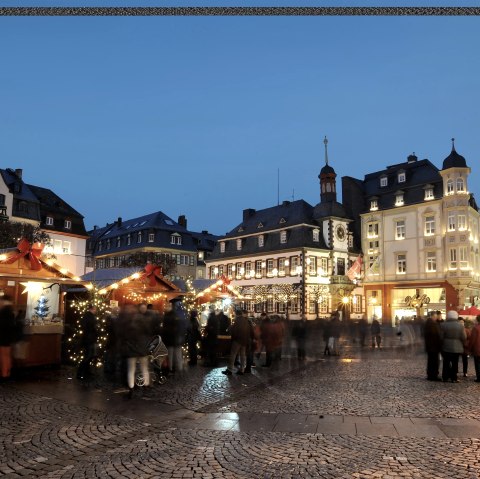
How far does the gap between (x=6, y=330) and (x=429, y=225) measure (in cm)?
4330

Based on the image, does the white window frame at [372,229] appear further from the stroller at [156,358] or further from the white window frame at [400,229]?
the stroller at [156,358]

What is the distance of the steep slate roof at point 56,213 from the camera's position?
171ft

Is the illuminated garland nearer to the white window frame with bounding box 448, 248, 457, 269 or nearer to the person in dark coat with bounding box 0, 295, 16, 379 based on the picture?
the person in dark coat with bounding box 0, 295, 16, 379

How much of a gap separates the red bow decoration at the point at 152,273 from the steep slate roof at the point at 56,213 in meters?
33.9

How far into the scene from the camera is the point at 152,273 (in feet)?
68.7

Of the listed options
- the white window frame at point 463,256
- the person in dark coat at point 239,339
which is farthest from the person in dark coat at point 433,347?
the white window frame at point 463,256

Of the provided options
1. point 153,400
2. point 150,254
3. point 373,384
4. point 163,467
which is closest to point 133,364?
point 153,400

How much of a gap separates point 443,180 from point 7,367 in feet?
142

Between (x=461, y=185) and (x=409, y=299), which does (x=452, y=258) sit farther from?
(x=461, y=185)

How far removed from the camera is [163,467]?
20.5 ft

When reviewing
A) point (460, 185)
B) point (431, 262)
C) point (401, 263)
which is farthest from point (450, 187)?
point (401, 263)

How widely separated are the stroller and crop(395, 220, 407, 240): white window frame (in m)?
40.9

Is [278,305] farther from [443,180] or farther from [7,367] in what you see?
[7,367]

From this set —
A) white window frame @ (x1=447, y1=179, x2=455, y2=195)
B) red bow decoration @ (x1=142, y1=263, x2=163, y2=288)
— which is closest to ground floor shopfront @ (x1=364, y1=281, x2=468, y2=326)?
white window frame @ (x1=447, y1=179, x2=455, y2=195)
